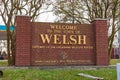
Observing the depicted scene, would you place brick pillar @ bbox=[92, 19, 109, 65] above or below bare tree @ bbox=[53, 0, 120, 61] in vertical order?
below

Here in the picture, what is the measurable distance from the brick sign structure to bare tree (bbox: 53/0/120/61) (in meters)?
7.16

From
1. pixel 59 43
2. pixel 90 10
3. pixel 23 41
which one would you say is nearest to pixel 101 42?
pixel 59 43

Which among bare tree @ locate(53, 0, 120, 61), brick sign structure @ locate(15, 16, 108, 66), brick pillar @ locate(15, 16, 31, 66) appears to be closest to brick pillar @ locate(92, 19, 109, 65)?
brick sign structure @ locate(15, 16, 108, 66)

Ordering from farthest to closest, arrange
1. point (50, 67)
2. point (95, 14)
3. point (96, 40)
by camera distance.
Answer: point (95, 14)
point (96, 40)
point (50, 67)

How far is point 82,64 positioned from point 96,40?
5.07 feet

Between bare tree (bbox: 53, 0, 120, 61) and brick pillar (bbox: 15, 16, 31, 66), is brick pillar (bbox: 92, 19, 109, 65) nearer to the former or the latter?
brick pillar (bbox: 15, 16, 31, 66)

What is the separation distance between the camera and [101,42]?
15.2m

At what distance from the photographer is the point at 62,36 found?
48.5 feet

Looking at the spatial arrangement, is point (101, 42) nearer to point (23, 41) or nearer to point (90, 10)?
point (23, 41)

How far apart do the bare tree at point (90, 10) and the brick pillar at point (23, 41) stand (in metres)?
9.10

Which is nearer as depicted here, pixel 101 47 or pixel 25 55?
pixel 25 55

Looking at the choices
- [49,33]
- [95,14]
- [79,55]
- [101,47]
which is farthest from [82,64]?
[95,14]

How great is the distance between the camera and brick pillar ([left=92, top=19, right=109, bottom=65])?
49.4 feet

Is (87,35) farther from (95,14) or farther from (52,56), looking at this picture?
(95,14)
